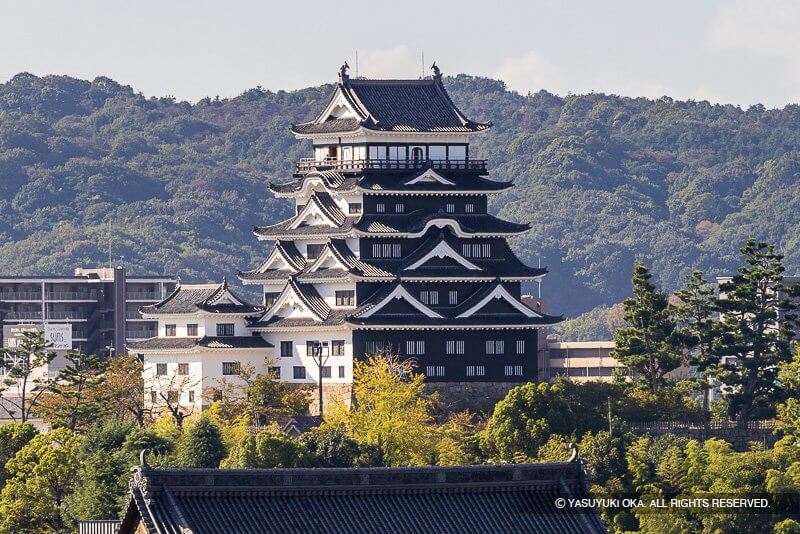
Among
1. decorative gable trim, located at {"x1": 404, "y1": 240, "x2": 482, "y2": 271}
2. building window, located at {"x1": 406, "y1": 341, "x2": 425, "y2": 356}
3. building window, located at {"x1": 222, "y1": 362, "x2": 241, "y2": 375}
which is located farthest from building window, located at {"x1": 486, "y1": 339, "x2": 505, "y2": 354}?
building window, located at {"x1": 222, "y1": 362, "x2": 241, "y2": 375}

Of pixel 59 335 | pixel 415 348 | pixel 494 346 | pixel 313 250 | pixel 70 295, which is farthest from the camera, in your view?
pixel 70 295

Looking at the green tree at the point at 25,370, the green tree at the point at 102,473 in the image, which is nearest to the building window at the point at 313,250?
the green tree at the point at 25,370

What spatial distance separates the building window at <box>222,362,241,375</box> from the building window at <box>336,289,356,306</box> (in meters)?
6.43

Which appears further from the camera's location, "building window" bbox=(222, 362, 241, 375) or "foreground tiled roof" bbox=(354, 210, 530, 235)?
"building window" bbox=(222, 362, 241, 375)

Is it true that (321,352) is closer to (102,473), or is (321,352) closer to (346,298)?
(346,298)

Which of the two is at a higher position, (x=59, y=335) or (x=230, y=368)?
(x=59, y=335)

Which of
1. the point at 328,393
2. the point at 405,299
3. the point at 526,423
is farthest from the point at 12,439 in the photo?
the point at 405,299

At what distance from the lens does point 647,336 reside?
11856cm

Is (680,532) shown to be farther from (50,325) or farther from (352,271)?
(50,325)

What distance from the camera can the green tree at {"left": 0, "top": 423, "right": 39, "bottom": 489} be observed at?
95625 mm

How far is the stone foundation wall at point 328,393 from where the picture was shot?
388 feet

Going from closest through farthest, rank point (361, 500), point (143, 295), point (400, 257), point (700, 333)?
1. point (361, 500)
2. point (700, 333)
3. point (400, 257)
4. point (143, 295)

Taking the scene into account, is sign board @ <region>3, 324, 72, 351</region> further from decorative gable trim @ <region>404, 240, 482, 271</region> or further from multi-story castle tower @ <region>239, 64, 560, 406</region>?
decorative gable trim @ <region>404, 240, 482, 271</region>

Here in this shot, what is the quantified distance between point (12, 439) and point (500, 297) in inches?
1307
